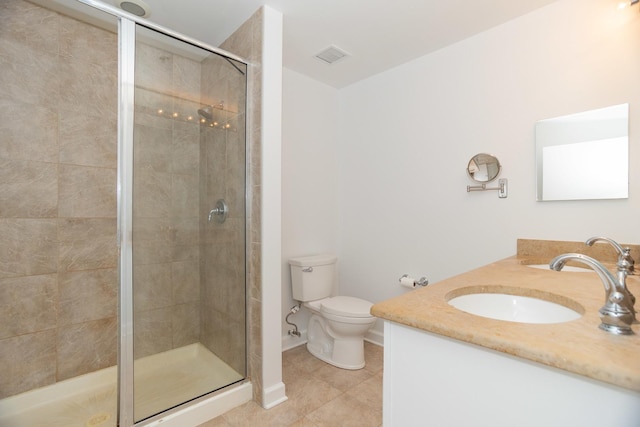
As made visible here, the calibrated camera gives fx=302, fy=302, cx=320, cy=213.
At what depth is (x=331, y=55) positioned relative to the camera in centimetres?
240

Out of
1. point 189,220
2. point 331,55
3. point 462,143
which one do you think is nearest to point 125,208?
point 189,220

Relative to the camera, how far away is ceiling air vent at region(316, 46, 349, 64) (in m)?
2.32

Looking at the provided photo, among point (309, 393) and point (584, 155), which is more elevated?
point (584, 155)

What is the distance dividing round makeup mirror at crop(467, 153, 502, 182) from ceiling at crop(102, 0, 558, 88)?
2.84 feet

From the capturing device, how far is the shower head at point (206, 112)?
6.41 feet

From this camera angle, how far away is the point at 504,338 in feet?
2.13

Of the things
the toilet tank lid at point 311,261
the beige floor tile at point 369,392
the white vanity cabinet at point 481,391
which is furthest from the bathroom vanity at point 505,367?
the toilet tank lid at point 311,261

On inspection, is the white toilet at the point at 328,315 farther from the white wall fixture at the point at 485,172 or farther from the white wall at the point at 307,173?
the white wall fixture at the point at 485,172

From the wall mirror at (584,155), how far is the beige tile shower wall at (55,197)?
277 cm

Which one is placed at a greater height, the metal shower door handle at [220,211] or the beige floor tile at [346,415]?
the metal shower door handle at [220,211]

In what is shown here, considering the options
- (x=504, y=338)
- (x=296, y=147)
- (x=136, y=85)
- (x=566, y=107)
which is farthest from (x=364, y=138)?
(x=504, y=338)

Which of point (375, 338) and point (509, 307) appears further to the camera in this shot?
point (375, 338)

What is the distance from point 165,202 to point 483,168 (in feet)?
6.71

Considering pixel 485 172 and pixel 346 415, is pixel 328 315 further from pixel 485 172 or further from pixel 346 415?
pixel 485 172
